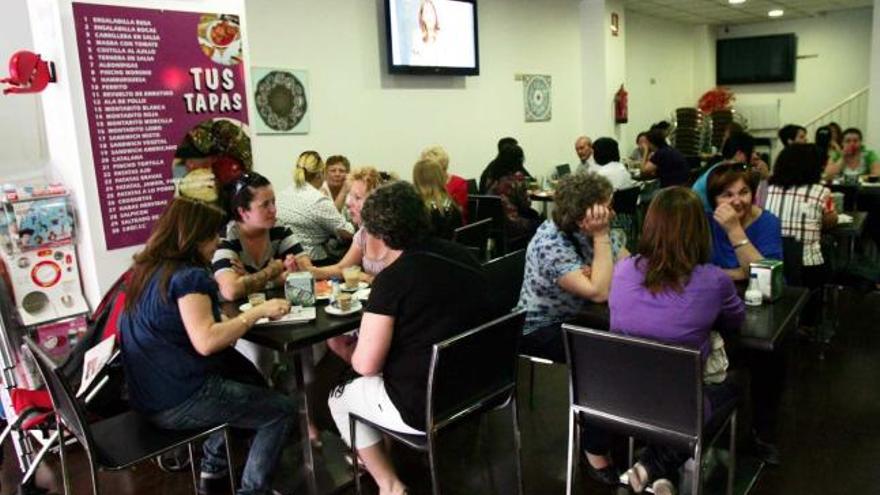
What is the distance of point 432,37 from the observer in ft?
18.2

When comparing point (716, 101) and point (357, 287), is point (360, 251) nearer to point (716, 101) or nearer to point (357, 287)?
point (357, 287)

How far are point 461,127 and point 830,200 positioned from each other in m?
3.31

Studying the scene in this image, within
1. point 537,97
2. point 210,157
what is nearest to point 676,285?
point 210,157

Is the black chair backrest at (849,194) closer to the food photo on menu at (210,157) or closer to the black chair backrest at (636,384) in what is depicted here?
the black chair backrest at (636,384)

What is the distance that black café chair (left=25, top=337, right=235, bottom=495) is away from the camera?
6.26 feet

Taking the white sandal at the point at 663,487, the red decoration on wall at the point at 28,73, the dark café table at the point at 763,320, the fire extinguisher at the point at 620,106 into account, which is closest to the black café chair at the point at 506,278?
the dark café table at the point at 763,320

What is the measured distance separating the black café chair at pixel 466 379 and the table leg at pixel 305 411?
30cm

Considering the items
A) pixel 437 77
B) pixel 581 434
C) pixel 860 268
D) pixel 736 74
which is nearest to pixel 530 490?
pixel 581 434

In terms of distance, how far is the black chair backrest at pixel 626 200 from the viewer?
5.46m

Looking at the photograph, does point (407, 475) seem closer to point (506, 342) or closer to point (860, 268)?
point (506, 342)

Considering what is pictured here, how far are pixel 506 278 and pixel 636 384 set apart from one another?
1.10 m

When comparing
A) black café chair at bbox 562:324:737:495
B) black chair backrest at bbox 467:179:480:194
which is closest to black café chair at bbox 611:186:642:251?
black chair backrest at bbox 467:179:480:194

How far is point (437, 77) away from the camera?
5844 mm

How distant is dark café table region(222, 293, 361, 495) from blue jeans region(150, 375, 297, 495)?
140 mm
